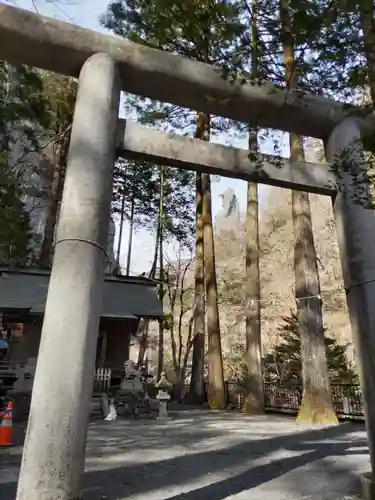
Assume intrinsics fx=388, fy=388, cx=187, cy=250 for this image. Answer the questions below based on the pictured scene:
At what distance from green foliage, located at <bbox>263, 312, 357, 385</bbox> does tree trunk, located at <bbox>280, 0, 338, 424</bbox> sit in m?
6.88

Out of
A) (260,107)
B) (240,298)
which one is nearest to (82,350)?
(260,107)

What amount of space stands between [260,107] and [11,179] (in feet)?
20.3

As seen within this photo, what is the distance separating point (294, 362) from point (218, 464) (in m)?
13.1

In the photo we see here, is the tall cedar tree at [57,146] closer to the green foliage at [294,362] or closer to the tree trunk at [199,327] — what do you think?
the tree trunk at [199,327]

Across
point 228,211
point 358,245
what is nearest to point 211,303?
point 358,245

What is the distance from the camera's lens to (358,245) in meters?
3.19

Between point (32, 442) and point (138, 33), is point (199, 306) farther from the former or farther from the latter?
point (32, 442)

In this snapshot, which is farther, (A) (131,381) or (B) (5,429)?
(A) (131,381)

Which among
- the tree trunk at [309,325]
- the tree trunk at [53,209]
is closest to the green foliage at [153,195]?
the tree trunk at [53,209]

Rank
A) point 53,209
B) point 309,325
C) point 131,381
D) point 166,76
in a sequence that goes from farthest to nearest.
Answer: point 53,209 → point 131,381 → point 309,325 → point 166,76

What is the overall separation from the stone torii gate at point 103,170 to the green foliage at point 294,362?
12.7 metres

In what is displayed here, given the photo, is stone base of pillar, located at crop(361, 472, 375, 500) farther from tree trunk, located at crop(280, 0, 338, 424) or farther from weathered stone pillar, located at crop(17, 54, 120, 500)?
tree trunk, located at crop(280, 0, 338, 424)

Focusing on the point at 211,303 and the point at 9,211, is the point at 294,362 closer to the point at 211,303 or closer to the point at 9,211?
the point at 211,303

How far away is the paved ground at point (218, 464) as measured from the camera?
309 cm
